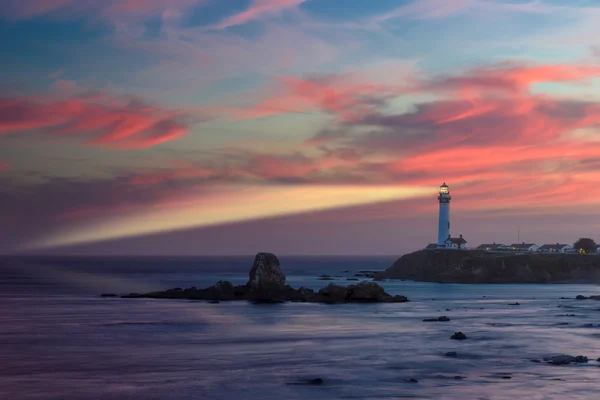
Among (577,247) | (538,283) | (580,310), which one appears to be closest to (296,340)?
(580,310)

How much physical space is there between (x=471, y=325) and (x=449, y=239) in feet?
382

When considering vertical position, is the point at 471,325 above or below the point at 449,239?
below

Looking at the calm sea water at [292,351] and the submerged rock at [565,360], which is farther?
the submerged rock at [565,360]

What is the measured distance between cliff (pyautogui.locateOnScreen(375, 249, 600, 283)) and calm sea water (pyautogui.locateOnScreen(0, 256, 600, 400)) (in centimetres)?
6661

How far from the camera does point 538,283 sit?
5891 inches

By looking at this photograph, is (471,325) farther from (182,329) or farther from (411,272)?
(411,272)

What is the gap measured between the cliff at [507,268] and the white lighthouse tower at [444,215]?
45.5 ft

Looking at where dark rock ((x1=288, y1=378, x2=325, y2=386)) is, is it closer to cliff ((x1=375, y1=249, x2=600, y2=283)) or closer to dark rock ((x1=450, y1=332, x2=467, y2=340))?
dark rock ((x1=450, y1=332, x2=467, y2=340))

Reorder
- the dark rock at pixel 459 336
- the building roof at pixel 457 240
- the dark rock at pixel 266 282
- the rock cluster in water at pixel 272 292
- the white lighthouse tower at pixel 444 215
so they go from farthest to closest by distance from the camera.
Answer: the building roof at pixel 457 240, the white lighthouse tower at pixel 444 215, the dark rock at pixel 266 282, the rock cluster in water at pixel 272 292, the dark rock at pixel 459 336

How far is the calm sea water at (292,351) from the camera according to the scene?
36.1 m

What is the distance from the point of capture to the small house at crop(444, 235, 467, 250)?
582 ft

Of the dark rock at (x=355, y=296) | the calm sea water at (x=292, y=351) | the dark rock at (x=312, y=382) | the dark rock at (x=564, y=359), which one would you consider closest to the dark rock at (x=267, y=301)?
the dark rock at (x=355, y=296)

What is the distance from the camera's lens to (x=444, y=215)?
177750 millimetres

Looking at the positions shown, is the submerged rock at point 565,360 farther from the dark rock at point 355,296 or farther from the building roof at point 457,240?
the building roof at point 457,240
